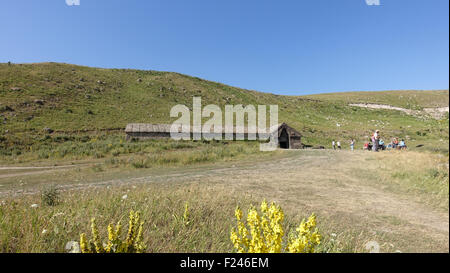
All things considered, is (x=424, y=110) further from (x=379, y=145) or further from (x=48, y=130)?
(x=48, y=130)

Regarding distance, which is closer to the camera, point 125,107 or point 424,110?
point 125,107

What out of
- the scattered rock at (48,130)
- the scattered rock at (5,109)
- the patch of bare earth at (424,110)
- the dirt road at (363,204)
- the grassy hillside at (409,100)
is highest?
the grassy hillside at (409,100)

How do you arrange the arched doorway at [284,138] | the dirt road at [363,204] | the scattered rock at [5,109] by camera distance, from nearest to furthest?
1. the dirt road at [363,204]
2. the arched doorway at [284,138]
3. the scattered rock at [5,109]

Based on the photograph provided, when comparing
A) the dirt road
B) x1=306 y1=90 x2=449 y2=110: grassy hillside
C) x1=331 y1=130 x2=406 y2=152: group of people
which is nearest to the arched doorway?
x1=331 y1=130 x2=406 y2=152: group of people

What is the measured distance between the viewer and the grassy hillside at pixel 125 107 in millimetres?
34656

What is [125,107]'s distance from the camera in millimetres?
46375

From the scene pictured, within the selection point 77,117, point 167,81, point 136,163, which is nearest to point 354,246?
point 136,163

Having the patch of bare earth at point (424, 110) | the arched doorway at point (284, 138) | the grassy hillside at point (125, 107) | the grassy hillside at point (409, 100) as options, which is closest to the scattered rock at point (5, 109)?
the grassy hillside at point (125, 107)

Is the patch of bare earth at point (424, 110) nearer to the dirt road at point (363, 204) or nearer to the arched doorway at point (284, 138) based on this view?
the arched doorway at point (284, 138)

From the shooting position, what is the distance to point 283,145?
1304 inches

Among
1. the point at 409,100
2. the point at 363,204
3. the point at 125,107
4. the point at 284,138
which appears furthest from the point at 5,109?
the point at 409,100
